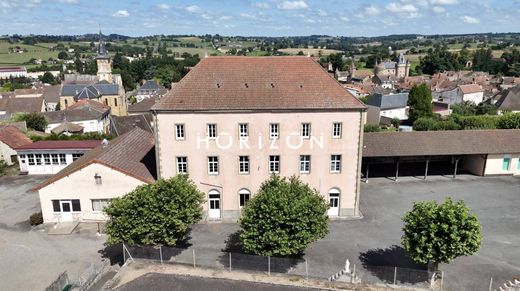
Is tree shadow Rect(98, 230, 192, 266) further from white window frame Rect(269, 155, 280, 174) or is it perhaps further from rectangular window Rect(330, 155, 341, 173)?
rectangular window Rect(330, 155, 341, 173)

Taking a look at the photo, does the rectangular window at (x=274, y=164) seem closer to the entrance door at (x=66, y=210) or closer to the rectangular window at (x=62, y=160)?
the entrance door at (x=66, y=210)

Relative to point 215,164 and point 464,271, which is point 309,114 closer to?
point 215,164

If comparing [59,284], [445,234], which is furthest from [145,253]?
[445,234]

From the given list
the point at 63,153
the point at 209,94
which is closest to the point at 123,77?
the point at 63,153

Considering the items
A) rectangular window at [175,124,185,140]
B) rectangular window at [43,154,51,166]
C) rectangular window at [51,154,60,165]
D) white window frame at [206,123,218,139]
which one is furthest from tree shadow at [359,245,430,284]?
rectangular window at [43,154,51,166]

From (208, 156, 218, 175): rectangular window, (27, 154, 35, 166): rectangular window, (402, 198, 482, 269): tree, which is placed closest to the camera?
(402, 198, 482, 269): tree

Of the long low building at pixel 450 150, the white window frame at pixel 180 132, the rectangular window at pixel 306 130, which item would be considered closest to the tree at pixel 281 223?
the rectangular window at pixel 306 130

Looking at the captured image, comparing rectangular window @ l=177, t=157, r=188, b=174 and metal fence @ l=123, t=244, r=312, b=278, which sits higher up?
rectangular window @ l=177, t=157, r=188, b=174
